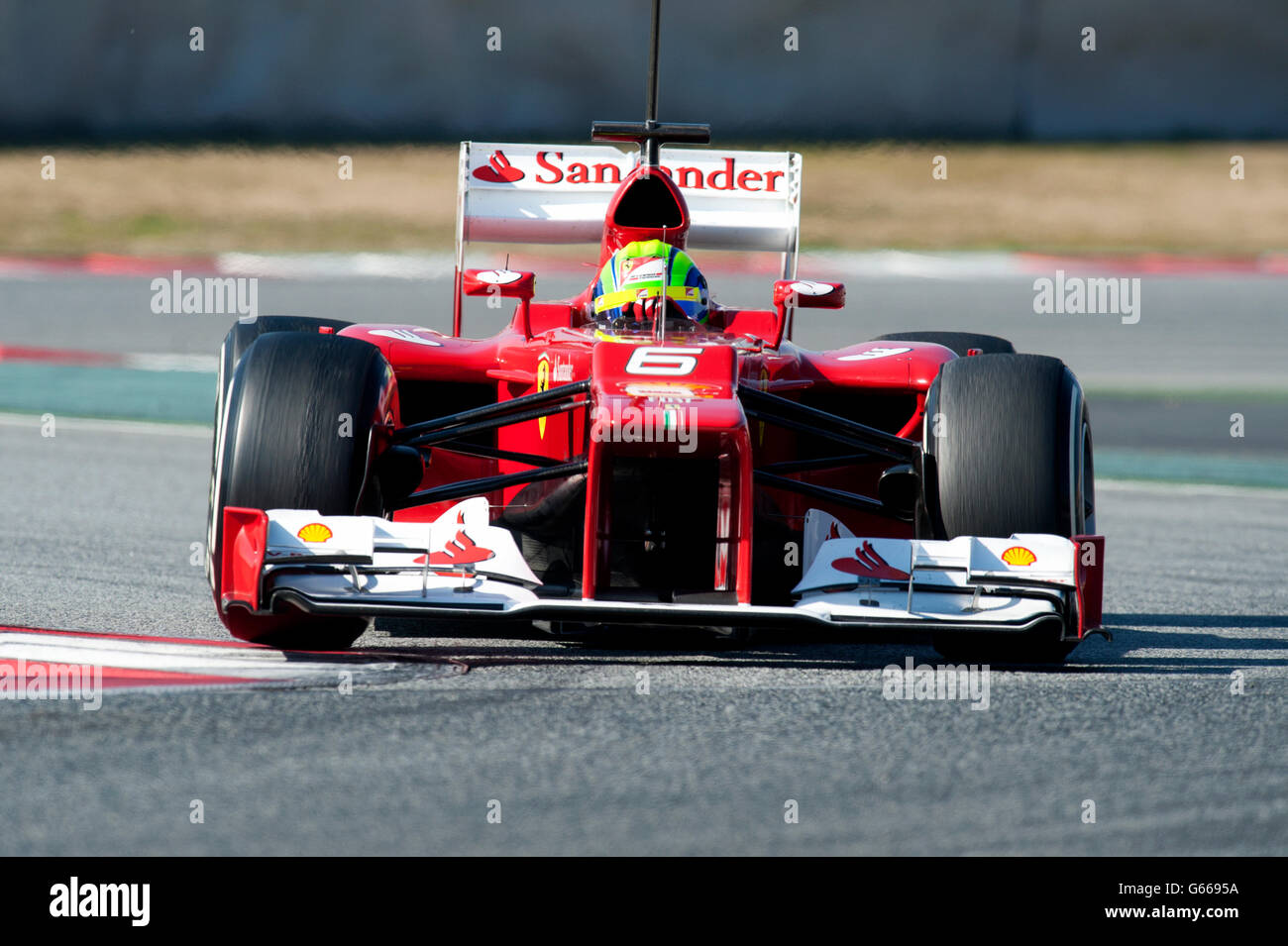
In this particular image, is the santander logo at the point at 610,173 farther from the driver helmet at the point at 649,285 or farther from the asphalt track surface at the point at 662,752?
the asphalt track surface at the point at 662,752

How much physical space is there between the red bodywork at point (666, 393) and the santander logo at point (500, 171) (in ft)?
1.62

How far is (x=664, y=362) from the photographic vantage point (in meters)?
5.37

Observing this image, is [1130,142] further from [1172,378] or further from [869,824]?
[869,824]

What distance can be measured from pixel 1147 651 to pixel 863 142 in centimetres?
1511

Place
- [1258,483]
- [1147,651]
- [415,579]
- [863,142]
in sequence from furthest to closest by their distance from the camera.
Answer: [863,142] → [1258,483] → [1147,651] → [415,579]

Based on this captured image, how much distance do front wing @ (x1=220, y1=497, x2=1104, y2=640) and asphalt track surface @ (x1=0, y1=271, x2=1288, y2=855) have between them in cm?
20

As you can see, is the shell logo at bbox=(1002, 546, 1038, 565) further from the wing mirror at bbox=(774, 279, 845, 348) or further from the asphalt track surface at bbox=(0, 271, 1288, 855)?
the wing mirror at bbox=(774, 279, 845, 348)

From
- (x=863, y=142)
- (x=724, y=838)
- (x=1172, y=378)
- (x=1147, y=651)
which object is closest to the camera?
(x=724, y=838)

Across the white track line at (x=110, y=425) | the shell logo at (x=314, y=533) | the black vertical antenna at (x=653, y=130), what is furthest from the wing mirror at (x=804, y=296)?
the white track line at (x=110, y=425)

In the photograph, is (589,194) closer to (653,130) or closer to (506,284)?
(653,130)

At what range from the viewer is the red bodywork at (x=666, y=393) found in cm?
509
